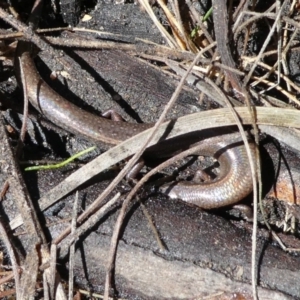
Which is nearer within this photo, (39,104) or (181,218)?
(181,218)

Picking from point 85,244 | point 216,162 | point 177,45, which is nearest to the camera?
point 85,244

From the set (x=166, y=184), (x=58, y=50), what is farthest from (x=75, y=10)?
(x=166, y=184)

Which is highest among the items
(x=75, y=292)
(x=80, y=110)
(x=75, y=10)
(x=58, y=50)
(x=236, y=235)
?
(x=75, y=10)

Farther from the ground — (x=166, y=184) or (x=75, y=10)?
(x=75, y=10)

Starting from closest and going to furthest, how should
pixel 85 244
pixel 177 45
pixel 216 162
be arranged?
1. pixel 85 244
2. pixel 177 45
3. pixel 216 162

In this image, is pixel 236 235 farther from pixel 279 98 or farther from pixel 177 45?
pixel 177 45

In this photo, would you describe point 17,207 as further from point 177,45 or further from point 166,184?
point 177,45
